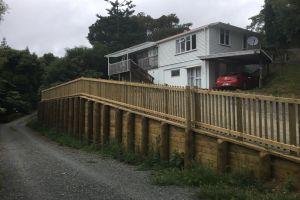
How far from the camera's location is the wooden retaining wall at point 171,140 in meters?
10.7

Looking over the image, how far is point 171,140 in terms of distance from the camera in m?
15.1

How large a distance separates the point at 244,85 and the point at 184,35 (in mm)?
8406

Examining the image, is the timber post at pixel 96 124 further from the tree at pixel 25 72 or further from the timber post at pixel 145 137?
the tree at pixel 25 72

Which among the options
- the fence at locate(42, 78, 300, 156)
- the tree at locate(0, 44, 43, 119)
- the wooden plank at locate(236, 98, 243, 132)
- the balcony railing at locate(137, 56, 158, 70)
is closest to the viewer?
the fence at locate(42, 78, 300, 156)

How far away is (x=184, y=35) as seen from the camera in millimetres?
41094

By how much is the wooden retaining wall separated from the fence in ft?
0.63

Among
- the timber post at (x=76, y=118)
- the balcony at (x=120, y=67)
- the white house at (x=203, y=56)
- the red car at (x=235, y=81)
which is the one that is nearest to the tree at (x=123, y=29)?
the balcony at (x=120, y=67)

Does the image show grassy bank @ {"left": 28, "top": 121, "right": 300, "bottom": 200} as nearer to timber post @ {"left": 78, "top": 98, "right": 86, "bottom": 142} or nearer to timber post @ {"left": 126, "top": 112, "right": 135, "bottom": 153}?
timber post @ {"left": 126, "top": 112, "right": 135, "bottom": 153}

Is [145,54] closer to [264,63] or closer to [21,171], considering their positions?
[264,63]

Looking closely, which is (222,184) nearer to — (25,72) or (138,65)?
(138,65)

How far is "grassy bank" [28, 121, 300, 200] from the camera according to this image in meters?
9.93

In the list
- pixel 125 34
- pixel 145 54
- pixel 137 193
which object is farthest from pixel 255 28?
pixel 137 193

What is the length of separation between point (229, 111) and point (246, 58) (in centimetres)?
2607

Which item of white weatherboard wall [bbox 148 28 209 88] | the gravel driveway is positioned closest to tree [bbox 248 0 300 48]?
white weatherboard wall [bbox 148 28 209 88]
